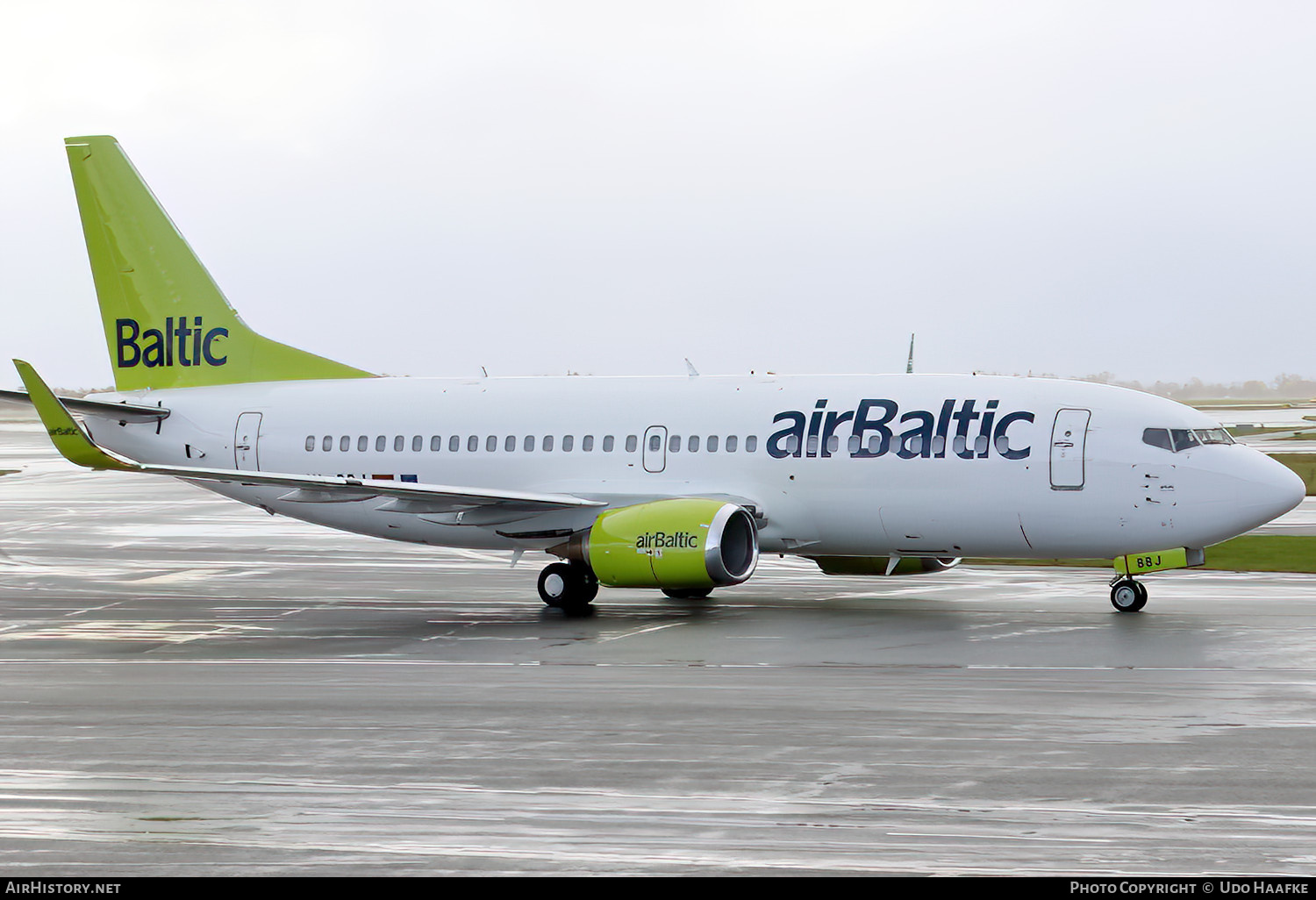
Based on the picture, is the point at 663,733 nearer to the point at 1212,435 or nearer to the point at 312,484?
the point at 312,484

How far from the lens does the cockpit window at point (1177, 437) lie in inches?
902

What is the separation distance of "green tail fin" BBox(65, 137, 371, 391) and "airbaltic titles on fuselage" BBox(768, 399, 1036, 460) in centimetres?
1009

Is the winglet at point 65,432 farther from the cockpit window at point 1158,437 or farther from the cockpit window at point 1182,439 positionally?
the cockpit window at point 1182,439

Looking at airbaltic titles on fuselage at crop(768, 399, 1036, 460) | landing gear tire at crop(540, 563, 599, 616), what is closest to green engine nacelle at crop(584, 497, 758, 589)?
landing gear tire at crop(540, 563, 599, 616)

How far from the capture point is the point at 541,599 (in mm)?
25859

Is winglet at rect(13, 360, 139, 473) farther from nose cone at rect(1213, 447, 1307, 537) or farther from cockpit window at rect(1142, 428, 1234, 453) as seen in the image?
nose cone at rect(1213, 447, 1307, 537)

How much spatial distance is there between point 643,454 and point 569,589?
9.42 ft

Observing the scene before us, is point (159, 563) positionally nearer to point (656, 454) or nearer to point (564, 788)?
point (656, 454)

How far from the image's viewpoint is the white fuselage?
2283cm

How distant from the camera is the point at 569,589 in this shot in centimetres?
2475

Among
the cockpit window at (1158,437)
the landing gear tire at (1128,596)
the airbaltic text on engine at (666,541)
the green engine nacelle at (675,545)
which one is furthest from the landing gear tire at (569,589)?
the cockpit window at (1158,437)

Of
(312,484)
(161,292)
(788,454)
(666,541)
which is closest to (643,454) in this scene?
(788,454)

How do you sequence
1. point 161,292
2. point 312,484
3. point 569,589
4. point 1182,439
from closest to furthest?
point 1182,439, point 312,484, point 569,589, point 161,292
